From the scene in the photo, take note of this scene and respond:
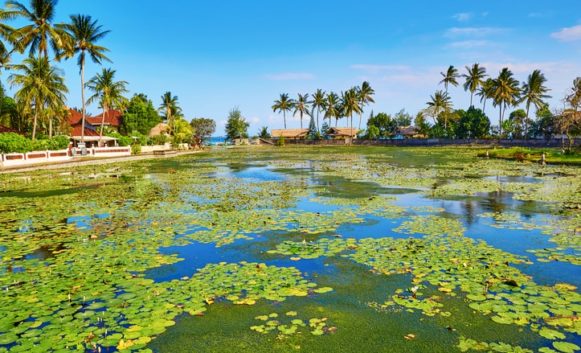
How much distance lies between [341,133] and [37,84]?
74585 mm

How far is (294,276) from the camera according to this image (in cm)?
724

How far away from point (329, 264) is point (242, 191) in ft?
36.6

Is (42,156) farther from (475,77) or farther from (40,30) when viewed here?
→ (475,77)

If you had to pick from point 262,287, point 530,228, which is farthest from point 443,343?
point 530,228

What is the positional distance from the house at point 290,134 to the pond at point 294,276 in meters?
95.9

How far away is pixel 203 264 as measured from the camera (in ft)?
26.2

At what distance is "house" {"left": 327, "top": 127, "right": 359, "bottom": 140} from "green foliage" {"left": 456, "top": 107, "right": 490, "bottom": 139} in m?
30.3

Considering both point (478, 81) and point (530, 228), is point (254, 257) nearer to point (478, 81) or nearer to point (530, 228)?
point (530, 228)

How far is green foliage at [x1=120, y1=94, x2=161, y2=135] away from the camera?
74.1 m

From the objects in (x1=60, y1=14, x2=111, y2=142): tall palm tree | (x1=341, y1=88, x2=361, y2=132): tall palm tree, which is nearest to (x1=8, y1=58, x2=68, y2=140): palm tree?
(x1=60, y1=14, x2=111, y2=142): tall palm tree

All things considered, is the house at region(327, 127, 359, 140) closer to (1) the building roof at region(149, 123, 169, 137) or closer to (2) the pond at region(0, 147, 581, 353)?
(1) the building roof at region(149, 123, 169, 137)

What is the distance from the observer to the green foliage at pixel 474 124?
77.7 meters

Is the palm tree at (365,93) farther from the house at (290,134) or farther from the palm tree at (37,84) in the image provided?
the palm tree at (37,84)

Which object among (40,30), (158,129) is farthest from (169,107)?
(40,30)
